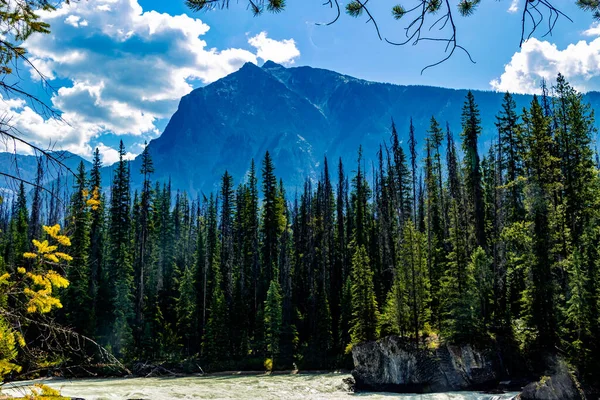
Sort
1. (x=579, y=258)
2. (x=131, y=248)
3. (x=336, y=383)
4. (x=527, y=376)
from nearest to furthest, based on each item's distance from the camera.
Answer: (x=579, y=258) → (x=527, y=376) → (x=336, y=383) → (x=131, y=248)

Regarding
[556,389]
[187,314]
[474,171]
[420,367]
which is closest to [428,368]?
[420,367]

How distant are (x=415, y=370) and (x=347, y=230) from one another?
29.8m

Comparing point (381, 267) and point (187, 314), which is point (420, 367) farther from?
point (187, 314)

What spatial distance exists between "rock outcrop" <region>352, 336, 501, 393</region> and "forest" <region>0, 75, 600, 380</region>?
2.91ft

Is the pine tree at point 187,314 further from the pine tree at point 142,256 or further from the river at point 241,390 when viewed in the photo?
the river at point 241,390

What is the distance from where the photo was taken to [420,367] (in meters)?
25.0

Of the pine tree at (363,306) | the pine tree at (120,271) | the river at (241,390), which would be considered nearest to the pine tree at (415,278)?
the pine tree at (363,306)

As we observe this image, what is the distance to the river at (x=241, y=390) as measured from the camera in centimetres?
2208

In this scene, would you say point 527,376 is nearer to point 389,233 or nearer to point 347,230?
point 389,233

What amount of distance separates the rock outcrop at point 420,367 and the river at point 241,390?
4.47 ft

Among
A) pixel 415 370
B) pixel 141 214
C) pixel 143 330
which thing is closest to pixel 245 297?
pixel 143 330

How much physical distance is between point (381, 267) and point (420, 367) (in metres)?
18.2

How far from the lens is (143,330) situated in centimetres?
4131

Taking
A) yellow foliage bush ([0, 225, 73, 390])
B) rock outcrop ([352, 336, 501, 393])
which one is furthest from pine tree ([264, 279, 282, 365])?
yellow foliage bush ([0, 225, 73, 390])
